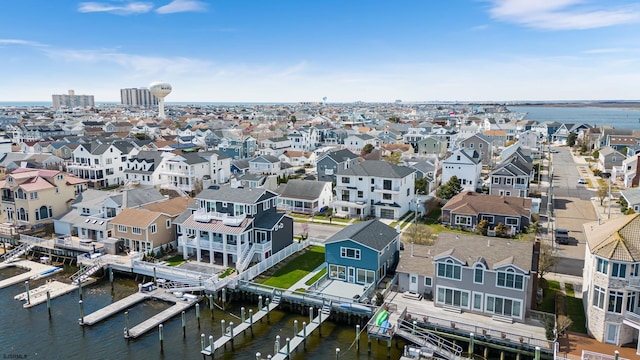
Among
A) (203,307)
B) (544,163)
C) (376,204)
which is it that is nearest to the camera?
(203,307)

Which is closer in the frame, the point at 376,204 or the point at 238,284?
the point at 238,284

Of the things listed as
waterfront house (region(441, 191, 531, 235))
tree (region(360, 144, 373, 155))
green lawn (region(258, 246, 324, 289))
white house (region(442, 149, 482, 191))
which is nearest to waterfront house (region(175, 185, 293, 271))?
green lawn (region(258, 246, 324, 289))

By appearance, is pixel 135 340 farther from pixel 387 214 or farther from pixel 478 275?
pixel 387 214

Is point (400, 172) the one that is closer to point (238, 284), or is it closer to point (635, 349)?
point (238, 284)

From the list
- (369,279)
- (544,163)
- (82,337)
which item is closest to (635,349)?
(369,279)

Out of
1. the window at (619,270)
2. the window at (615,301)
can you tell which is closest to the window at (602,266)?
the window at (619,270)

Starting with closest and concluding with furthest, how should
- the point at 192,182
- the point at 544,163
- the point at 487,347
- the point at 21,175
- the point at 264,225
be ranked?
the point at 487,347, the point at 264,225, the point at 21,175, the point at 192,182, the point at 544,163

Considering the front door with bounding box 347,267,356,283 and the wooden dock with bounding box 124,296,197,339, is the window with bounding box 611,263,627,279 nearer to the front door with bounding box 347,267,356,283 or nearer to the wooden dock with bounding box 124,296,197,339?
the front door with bounding box 347,267,356,283
